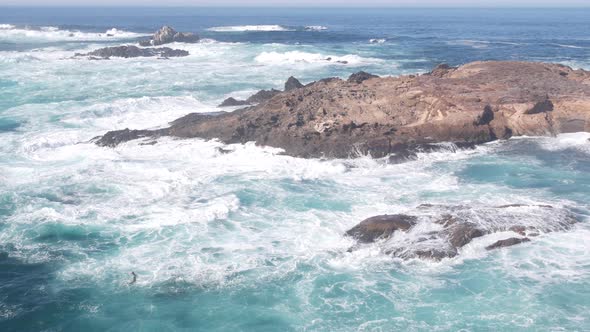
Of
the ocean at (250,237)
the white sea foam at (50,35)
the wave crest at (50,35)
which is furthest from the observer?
the wave crest at (50,35)

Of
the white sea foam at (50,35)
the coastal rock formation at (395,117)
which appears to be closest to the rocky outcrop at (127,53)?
the white sea foam at (50,35)

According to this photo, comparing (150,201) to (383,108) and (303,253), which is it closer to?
(303,253)

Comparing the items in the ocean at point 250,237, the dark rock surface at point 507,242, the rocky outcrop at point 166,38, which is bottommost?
the ocean at point 250,237

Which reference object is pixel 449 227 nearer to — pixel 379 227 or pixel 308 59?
pixel 379 227

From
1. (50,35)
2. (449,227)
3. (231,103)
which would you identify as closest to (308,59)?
(231,103)

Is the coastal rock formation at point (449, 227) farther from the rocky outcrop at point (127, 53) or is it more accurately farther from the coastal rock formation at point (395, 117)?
the rocky outcrop at point (127, 53)

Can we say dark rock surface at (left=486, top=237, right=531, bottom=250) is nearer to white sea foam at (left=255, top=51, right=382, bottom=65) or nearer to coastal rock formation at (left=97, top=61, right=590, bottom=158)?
coastal rock formation at (left=97, top=61, right=590, bottom=158)
